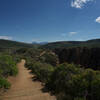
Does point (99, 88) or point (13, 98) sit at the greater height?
point (99, 88)

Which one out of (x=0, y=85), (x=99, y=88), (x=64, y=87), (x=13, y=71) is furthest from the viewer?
(x=13, y=71)

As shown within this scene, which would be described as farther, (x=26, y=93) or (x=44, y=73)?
(x=44, y=73)

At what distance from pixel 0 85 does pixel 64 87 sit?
401 centimetres

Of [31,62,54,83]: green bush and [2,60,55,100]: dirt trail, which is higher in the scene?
[31,62,54,83]: green bush

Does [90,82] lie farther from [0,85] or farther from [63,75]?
[0,85]

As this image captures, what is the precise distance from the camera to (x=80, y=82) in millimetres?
4027

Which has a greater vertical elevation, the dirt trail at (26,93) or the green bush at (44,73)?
the green bush at (44,73)

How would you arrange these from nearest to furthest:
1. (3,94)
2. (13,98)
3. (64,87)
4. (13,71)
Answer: (64,87) → (13,98) → (3,94) → (13,71)

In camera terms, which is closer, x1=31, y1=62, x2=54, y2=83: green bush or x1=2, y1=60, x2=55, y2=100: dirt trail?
x1=2, y1=60, x2=55, y2=100: dirt trail

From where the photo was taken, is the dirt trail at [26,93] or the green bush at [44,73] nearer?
the dirt trail at [26,93]

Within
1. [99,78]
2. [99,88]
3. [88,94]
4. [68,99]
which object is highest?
[99,78]

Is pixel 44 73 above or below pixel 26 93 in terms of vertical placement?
above

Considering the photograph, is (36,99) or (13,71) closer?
(36,99)

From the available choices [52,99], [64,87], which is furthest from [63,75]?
[52,99]
